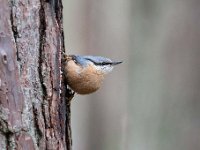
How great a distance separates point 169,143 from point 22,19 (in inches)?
94.2

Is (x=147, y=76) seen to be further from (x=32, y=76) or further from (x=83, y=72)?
(x=32, y=76)

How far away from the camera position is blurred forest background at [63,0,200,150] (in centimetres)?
446

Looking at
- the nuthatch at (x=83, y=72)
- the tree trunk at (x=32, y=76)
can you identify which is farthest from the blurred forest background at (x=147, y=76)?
the tree trunk at (x=32, y=76)

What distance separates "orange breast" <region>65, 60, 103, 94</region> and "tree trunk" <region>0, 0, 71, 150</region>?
0.27ft

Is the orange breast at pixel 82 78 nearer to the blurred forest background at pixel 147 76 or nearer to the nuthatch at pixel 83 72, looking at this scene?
the nuthatch at pixel 83 72

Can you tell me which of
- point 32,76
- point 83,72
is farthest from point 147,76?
point 32,76

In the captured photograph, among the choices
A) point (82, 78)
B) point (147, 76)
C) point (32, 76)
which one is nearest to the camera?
point (32, 76)

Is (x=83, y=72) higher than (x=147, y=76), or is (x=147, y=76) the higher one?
(x=83, y=72)

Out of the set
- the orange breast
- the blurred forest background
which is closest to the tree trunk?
the orange breast

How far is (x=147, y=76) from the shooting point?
466cm

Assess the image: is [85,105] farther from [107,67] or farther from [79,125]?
[107,67]

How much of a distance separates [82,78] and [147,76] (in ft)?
6.08

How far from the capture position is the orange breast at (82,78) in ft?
9.23

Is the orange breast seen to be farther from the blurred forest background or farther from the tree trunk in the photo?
the blurred forest background
